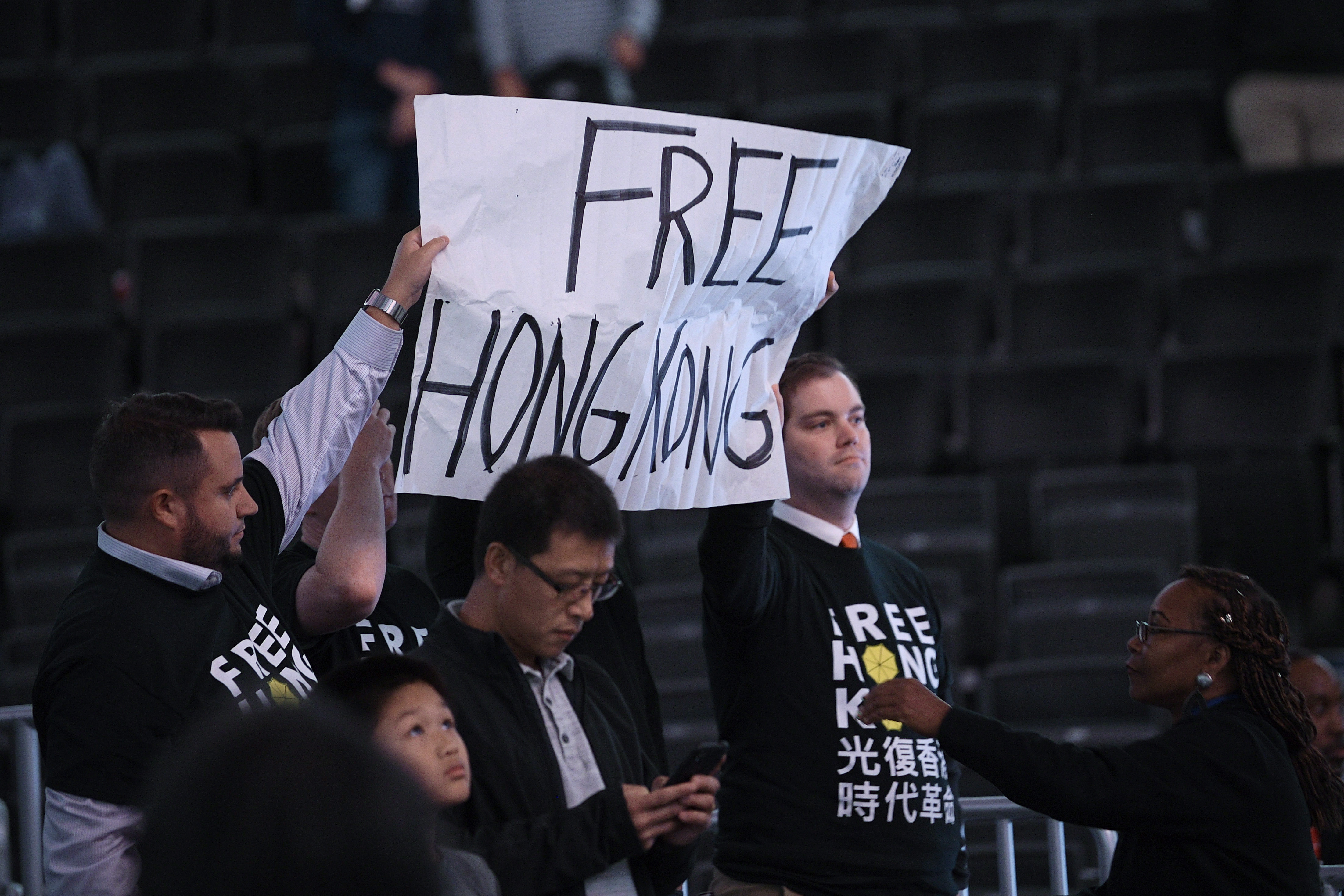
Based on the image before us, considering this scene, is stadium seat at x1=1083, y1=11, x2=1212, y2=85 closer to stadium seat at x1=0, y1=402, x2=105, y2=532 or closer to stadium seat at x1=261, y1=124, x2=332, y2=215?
stadium seat at x1=261, y1=124, x2=332, y2=215

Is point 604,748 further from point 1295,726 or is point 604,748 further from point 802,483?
point 1295,726

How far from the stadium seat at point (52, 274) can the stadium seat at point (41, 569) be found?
4.69 feet

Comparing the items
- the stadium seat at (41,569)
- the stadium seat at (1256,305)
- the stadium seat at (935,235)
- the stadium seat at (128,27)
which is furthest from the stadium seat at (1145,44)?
the stadium seat at (41,569)

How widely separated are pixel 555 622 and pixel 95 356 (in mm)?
4604

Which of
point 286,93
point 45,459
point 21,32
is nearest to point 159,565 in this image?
point 45,459

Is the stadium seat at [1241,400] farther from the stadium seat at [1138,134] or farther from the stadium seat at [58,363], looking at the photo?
the stadium seat at [58,363]

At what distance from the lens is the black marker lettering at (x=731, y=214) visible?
7.78 ft

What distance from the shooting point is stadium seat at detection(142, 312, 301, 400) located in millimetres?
5844

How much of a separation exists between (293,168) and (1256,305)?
452 centimetres

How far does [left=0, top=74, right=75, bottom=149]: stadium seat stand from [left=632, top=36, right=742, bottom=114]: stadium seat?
2.94 metres

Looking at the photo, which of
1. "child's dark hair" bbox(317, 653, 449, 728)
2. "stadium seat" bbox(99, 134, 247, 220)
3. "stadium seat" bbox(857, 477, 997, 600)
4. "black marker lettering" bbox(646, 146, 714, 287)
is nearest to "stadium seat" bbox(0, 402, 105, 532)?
"stadium seat" bbox(99, 134, 247, 220)

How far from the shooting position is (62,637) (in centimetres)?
192

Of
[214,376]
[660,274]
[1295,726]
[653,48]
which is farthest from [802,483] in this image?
[653,48]

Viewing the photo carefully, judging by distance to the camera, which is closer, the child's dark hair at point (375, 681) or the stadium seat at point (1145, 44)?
the child's dark hair at point (375, 681)
